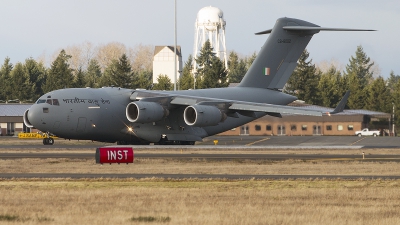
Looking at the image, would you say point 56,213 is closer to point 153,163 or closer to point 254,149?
point 153,163

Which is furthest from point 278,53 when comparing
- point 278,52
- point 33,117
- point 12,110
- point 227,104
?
point 12,110

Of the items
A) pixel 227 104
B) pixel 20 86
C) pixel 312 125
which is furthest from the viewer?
pixel 20 86

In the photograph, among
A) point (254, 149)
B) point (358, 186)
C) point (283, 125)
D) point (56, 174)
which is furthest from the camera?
point (283, 125)

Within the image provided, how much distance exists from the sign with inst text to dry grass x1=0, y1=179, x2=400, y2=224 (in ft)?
24.1

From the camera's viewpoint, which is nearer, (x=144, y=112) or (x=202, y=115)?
(x=144, y=112)

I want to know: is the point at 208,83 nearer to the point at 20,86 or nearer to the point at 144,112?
the point at 20,86

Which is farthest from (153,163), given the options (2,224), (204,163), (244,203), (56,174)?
(2,224)

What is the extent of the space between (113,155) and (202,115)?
551 inches

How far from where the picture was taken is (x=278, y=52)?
2013 inches

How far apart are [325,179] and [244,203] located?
6.92m

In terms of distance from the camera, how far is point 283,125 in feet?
213

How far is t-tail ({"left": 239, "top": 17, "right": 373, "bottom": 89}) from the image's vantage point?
5100 cm

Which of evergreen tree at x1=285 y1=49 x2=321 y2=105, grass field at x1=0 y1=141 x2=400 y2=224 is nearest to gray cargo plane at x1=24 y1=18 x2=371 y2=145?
grass field at x1=0 y1=141 x2=400 y2=224

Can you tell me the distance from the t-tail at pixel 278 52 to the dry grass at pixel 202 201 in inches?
1127
